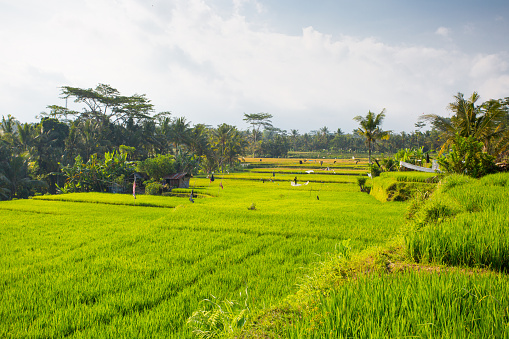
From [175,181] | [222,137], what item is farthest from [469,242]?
[222,137]

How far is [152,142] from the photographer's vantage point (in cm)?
3884

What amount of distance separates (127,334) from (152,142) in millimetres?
38321

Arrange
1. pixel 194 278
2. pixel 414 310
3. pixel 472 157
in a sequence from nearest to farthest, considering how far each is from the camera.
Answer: pixel 414 310 → pixel 194 278 → pixel 472 157

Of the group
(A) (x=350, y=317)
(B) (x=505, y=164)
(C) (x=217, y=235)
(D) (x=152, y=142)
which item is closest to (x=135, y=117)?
(D) (x=152, y=142)

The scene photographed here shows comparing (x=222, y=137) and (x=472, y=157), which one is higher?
(x=222, y=137)

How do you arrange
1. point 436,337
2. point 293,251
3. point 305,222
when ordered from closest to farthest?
1. point 436,337
2. point 293,251
3. point 305,222

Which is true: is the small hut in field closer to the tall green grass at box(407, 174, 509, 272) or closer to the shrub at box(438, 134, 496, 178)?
the shrub at box(438, 134, 496, 178)

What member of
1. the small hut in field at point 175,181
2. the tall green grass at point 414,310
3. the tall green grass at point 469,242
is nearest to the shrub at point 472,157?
the tall green grass at point 469,242

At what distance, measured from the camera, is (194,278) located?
185 inches

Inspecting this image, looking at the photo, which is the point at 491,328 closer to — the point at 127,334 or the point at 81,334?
the point at 127,334

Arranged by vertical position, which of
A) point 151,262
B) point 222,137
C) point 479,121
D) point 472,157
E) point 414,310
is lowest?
point 151,262

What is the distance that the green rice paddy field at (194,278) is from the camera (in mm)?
2006

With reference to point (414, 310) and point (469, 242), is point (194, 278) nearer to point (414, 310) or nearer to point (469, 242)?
point (414, 310)

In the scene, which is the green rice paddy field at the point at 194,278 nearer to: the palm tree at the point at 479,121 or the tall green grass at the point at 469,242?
the tall green grass at the point at 469,242
